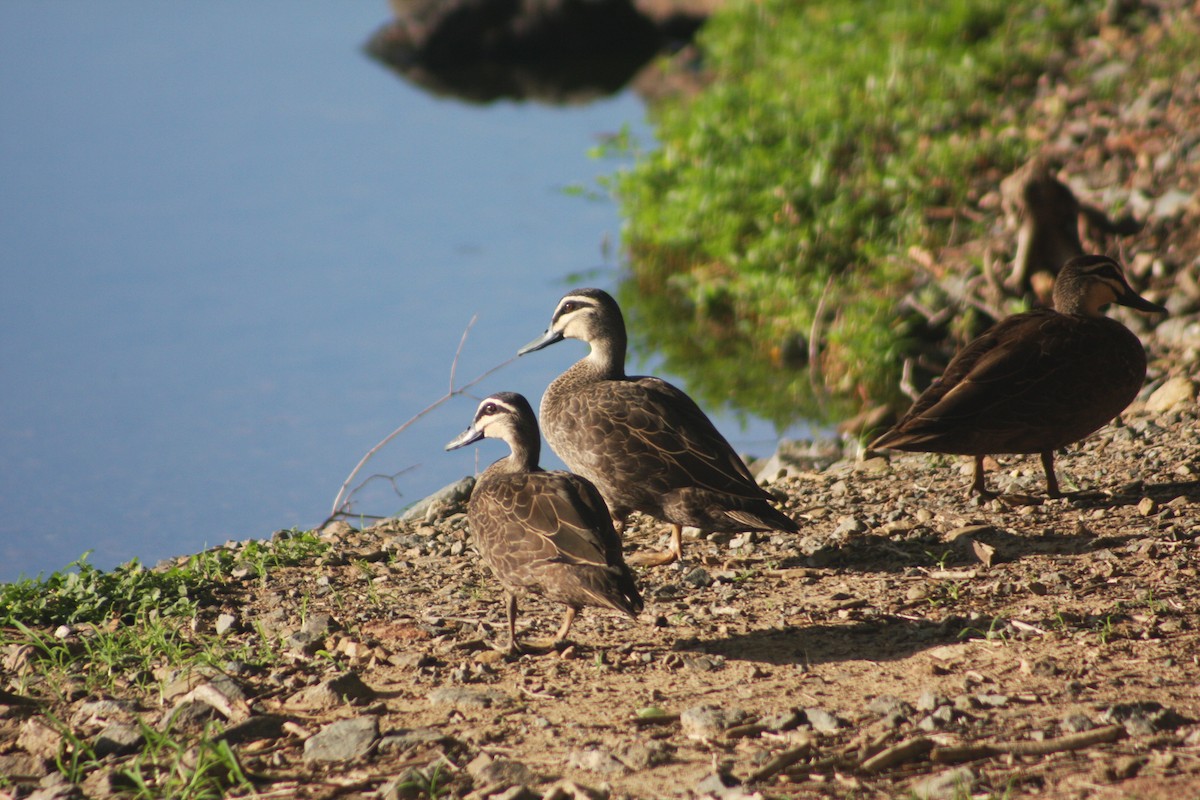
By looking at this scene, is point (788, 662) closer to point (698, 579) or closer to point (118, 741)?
point (698, 579)

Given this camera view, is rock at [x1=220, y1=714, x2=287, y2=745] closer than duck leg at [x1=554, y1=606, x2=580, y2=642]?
Yes

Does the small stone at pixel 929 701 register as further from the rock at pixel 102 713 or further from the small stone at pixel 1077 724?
the rock at pixel 102 713

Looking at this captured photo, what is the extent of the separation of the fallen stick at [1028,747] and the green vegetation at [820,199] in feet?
18.5

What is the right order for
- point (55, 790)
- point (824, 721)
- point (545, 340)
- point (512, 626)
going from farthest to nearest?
point (545, 340), point (512, 626), point (824, 721), point (55, 790)

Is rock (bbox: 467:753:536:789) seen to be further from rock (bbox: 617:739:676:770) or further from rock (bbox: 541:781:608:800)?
rock (bbox: 617:739:676:770)

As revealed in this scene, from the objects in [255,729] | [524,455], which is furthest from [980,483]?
[255,729]

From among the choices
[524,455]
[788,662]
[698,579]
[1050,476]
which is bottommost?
[788,662]

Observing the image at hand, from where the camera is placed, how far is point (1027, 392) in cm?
643

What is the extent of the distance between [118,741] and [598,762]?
67.3 inches

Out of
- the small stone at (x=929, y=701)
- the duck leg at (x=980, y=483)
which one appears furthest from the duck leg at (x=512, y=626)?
the duck leg at (x=980, y=483)

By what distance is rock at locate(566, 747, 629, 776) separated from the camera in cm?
418

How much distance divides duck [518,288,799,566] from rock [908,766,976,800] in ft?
6.58

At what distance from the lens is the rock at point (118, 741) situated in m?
4.52

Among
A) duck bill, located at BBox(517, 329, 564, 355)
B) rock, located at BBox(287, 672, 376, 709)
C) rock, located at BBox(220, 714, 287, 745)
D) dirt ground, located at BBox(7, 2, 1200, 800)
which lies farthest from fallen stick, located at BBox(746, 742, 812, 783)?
duck bill, located at BBox(517, 329, 564, 355)
